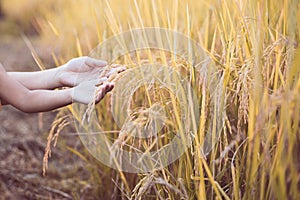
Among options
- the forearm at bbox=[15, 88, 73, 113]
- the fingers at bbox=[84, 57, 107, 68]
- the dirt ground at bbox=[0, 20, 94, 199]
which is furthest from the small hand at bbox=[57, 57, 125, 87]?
the dirt ground at bbox=[0, 20, 94, 199]

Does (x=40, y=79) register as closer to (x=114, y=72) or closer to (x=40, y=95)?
(x=40, y=95)

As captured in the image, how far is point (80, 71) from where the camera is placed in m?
1.44

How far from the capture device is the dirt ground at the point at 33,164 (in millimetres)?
1792

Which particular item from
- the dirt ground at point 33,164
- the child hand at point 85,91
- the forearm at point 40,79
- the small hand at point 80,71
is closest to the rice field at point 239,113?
the child hand at point 85,91

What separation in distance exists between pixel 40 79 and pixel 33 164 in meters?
0.65

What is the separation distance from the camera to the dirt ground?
5.88 ft

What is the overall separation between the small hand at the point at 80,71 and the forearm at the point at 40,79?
0.03 m

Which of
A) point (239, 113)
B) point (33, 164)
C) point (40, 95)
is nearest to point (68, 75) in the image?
point (40, 95)

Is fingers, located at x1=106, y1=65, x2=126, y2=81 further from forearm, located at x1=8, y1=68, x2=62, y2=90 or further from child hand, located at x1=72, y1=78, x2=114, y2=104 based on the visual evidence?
forearm, located at x1=8, y1=68, x2=62, y2=90

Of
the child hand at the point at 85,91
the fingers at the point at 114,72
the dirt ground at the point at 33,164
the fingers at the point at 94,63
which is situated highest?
the fingers at the point at 114,72

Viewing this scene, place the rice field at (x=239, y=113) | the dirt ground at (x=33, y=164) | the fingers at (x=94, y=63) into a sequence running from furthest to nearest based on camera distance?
1. the dirt ground at (x=33, y=164)
2. the fingers at (x=94, y=63)
3. the rice field at (x=239, y=113)

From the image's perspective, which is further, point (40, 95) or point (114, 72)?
point (40, 95)

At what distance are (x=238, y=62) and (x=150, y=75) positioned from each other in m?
0.22

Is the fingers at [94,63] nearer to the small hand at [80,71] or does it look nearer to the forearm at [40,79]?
the small hand at [80,71]
